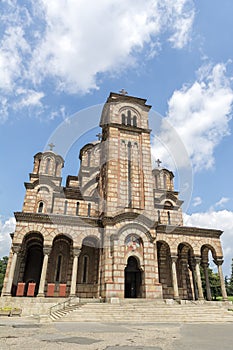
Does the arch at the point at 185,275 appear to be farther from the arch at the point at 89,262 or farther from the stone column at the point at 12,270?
the stone column at the point at 12,270

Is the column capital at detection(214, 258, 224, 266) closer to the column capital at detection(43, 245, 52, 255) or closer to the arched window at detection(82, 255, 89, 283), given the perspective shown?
the arched window at detection(82, 255, 89, 283)

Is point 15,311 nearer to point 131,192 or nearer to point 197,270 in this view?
point 131,192

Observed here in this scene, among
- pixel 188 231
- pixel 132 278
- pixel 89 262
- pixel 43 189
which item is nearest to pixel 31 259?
pixel 89 262

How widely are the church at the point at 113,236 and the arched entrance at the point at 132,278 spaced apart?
7cm

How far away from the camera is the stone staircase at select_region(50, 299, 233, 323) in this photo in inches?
544

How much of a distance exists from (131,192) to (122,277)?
7273 millimetres

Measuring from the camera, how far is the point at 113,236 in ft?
65.3

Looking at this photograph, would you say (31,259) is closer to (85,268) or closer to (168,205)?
(85,268)

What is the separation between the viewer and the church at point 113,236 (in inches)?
766

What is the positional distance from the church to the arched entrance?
7cm

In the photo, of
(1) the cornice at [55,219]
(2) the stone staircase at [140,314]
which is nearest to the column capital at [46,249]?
(1) the cornice at [55,219]

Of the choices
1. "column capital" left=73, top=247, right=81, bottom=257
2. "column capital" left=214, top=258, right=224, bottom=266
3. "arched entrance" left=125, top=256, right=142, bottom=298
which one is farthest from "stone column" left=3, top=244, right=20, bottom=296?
"column capital" left=214, top=258, right=224, bottom=266

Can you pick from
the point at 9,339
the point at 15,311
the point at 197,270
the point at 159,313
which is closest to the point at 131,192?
the point at 197,270

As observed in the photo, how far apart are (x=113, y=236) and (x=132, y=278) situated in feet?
14.8
